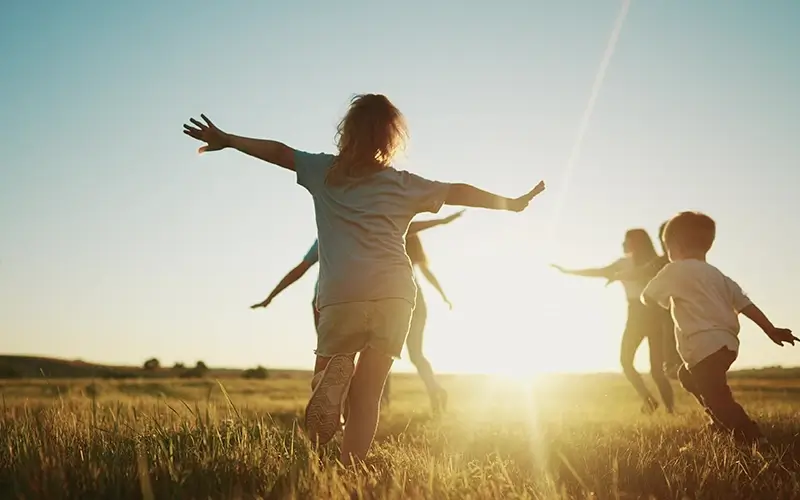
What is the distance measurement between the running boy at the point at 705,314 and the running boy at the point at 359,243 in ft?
9.17

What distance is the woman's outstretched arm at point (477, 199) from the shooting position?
4.68m

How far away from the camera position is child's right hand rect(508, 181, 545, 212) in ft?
15.9

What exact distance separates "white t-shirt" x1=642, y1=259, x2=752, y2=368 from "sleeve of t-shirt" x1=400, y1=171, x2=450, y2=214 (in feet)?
10.2

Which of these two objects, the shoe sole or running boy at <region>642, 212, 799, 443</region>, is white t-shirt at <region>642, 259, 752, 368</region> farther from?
the shoe sole

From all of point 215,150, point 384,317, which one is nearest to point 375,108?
point 215,150

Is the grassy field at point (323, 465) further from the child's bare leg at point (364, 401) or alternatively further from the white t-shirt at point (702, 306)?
the white t-shirt at point (702, 306)

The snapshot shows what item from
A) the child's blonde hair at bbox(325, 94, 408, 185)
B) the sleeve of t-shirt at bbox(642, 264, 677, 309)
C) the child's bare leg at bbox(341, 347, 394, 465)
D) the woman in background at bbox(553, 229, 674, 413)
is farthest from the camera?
the woman in background at bbox(553, 229, 674, 413)

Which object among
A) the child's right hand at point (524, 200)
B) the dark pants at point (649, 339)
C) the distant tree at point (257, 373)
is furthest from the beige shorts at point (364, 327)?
the distant tree at point (257, 373)

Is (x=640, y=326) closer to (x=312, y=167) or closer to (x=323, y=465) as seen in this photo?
(x=312, y=167)

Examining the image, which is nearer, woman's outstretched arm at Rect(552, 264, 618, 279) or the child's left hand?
the child's left hand

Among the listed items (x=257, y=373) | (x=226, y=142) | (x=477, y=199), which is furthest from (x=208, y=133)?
(x=257, y=373)

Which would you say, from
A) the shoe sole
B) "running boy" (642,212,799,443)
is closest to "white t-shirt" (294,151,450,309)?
the shoe sole

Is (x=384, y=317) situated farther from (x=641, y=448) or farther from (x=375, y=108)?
(x=641, y=448)

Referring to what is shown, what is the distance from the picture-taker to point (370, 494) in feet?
10.9
